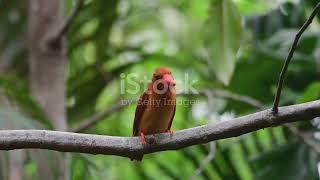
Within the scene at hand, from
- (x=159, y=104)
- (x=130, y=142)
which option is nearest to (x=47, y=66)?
(x=159, y=104)

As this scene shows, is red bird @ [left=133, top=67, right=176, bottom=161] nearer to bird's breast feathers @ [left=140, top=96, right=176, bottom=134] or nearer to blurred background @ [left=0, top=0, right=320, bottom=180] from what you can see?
bird's breast feathers @ [left=140, top=96, right=176, bottom=134]

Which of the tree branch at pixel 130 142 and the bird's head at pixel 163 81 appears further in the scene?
the bird's head at pixel 163 81

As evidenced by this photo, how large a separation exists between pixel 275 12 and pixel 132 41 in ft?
3.78

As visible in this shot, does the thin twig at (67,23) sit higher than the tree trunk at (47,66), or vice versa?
the thin twig at (67,23)

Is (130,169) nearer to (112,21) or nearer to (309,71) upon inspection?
(112,21)

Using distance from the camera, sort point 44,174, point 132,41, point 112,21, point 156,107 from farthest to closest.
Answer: point 132,41
point 112,21
point 44,174
point 156,107

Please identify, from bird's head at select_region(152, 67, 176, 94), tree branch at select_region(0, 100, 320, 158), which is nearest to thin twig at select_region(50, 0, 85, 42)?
bird's head at select_region(152, 67, 176, 94)

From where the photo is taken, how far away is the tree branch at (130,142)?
168 centimetres

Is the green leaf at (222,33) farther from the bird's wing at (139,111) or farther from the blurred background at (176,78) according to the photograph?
the bird's wing at (139,111)

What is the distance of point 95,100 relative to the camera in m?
3.53

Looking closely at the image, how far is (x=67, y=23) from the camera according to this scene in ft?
9.45

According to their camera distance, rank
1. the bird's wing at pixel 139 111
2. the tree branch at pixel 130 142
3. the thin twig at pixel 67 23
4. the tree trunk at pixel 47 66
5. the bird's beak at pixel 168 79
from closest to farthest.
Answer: the tree branch at pixel 130 142 → the bird's beak at pixel 168 79 → the bird's wing at pixel 139 111 → the thin twig at pixel 67 23 → the tree trunk at pixel 47 66

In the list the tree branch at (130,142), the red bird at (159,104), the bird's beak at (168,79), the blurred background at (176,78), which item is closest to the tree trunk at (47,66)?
the blurred background at (176,78)

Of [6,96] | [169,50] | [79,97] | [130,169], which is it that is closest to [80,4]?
[6,96]
